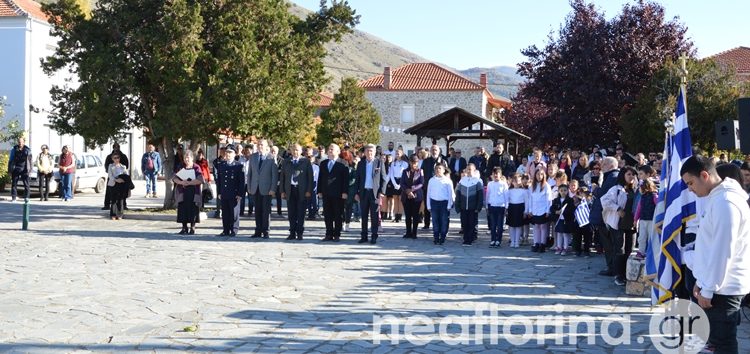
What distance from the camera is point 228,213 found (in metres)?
16.3

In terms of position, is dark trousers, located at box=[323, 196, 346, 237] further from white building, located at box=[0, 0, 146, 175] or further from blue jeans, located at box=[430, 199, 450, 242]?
white building, located at box=[0, 0, 146, 175]

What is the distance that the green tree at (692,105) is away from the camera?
24.8 metres

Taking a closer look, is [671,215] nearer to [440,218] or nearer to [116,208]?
[440,218]

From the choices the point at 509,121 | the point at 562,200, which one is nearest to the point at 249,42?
the point at 562,200

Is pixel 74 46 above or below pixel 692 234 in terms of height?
above

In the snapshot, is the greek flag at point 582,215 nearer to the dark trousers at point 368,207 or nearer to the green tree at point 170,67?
the dark trousers at point 368,207

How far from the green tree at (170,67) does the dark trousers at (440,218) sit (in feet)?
19.9

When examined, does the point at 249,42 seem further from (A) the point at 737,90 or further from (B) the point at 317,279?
(A) the point at 737,90

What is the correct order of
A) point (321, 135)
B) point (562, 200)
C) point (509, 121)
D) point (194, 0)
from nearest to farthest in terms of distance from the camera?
1. point (562, 200)
2. point (194, 0)
3. point (509, 121)
4. point (321, 135)

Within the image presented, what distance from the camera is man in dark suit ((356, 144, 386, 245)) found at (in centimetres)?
1549

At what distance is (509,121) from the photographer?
165 feet

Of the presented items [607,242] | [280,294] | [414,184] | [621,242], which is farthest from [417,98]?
[280,294]

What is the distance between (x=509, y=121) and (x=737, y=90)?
2508cm

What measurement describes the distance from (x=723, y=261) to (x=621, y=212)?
596cm
